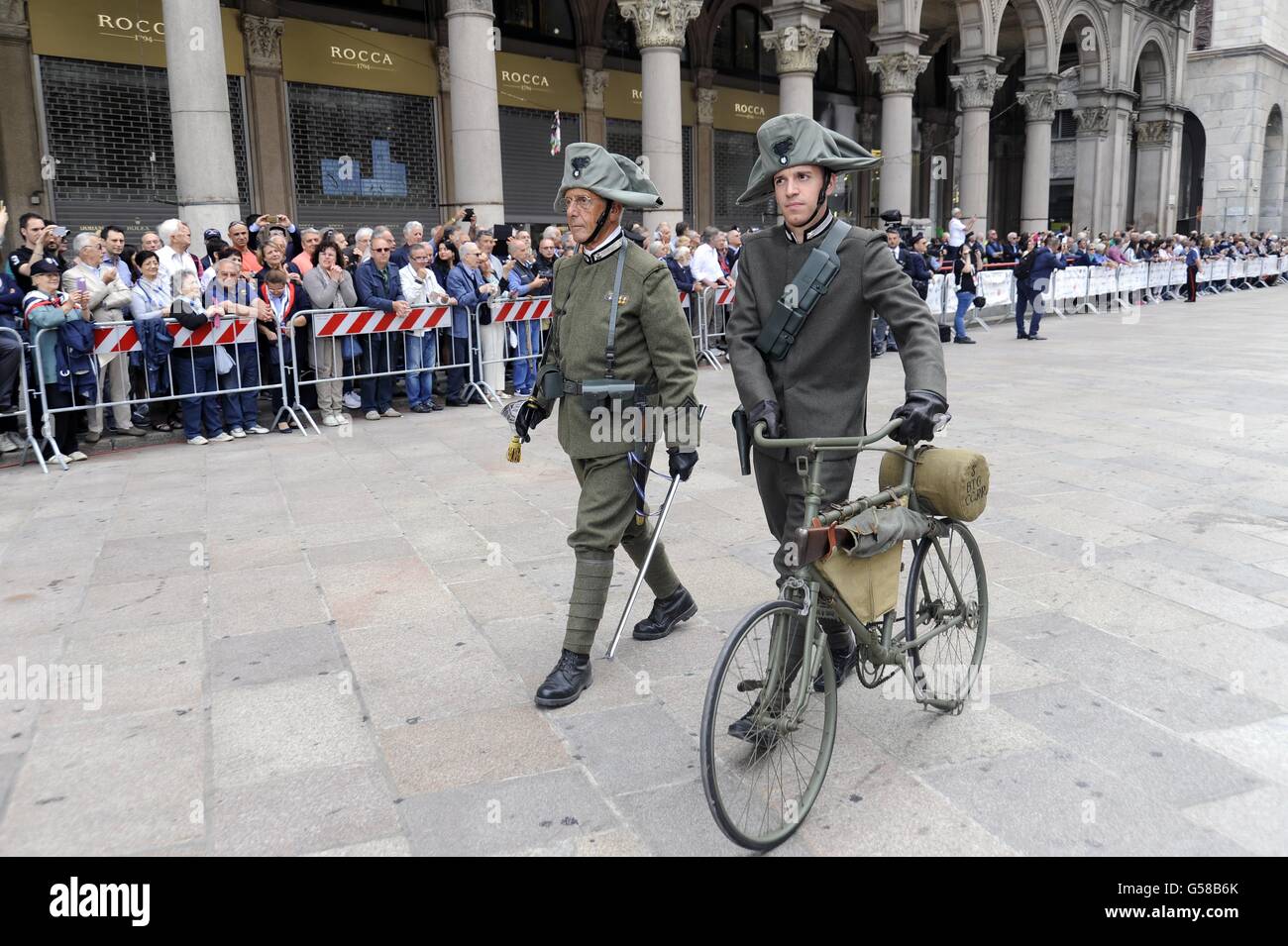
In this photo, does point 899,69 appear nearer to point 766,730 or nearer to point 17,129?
point 17,129

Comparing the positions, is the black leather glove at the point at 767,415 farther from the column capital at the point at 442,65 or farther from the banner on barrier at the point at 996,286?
the column capital at the point at 442,65

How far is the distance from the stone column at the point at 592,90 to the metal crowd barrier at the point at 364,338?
1278 centimetres

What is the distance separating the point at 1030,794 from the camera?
3301 millimetres

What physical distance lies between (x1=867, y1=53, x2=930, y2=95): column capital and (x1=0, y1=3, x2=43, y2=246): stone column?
1617 centimetres

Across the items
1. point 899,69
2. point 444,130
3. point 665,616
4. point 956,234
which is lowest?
point 665,616

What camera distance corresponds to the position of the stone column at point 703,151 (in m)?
26.0

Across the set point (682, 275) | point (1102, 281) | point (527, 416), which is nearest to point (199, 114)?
point (682, 275)

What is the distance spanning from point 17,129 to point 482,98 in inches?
261

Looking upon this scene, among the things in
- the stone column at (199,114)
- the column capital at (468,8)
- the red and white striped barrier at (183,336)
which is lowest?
the red and white striped barrier at (183,336)

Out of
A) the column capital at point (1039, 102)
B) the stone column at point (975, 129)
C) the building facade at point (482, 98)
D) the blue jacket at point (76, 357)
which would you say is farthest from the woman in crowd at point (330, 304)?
the column capital at point (1039, 102)

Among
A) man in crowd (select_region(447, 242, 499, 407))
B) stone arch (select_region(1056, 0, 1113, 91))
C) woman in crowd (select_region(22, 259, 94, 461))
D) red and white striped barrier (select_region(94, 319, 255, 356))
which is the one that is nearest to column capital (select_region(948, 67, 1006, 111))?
stone arch (select_region(1056, 0, 1113, 91))

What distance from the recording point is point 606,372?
4.19 metres
